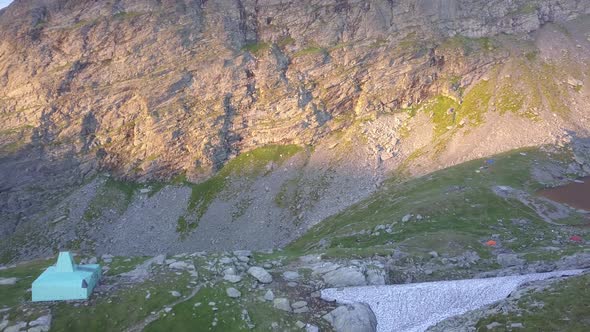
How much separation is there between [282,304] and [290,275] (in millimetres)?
4526

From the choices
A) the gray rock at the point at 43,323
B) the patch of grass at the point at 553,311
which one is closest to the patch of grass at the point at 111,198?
the gray rock at the point at 43,323

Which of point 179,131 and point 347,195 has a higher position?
point 179,131

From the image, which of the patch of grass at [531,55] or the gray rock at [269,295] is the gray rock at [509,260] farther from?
the patch of grass at [531,55]

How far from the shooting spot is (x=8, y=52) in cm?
10406

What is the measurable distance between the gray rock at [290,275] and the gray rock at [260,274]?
1.46m

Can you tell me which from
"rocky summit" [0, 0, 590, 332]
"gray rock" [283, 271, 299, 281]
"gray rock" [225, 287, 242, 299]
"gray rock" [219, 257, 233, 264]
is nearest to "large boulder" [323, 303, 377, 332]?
"gray rock" [283, 271, 299, 281]

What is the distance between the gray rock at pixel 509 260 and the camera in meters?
35.6

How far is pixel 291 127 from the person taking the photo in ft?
325

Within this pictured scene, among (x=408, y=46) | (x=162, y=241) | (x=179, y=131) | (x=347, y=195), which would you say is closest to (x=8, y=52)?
(x=179, y=131)

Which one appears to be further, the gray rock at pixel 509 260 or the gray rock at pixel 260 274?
the gray rock at pixel 509 260

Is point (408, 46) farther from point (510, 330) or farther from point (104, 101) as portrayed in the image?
point (510, 330)

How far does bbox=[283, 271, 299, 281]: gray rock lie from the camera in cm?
3253

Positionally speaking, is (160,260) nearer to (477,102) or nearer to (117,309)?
(117,309)

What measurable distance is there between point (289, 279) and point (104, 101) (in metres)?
87.0
